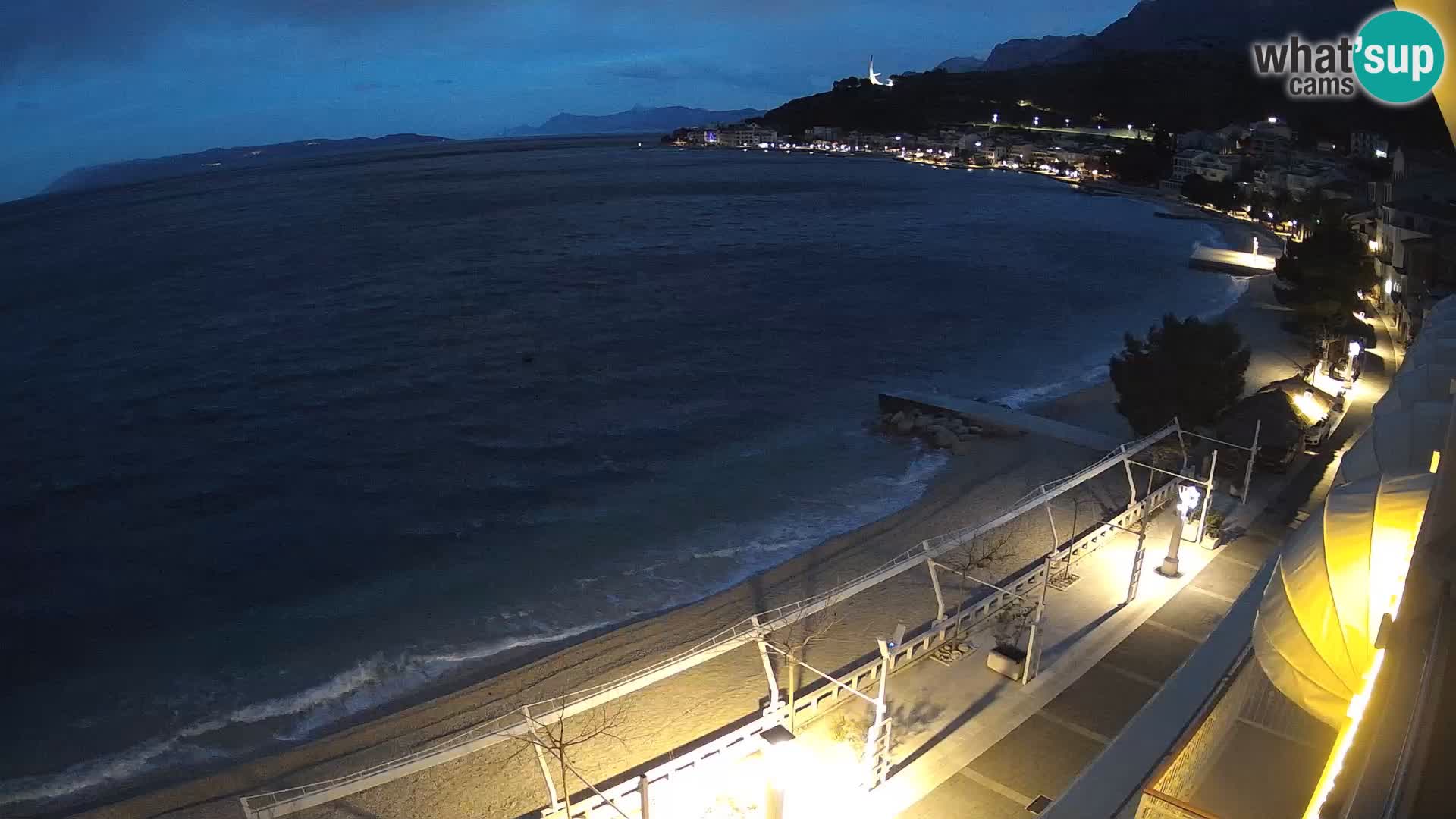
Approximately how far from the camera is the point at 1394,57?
63.4 ft

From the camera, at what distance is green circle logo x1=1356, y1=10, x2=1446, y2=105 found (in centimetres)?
1492

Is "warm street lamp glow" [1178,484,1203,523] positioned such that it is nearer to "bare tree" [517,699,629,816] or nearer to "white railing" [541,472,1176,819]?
"white railing" [541,472,1176,819]

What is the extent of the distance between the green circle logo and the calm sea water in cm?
1138

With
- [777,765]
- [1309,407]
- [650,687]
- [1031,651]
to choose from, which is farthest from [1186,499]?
[777,765]

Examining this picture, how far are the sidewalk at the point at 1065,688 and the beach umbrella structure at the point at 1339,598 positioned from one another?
142 inches

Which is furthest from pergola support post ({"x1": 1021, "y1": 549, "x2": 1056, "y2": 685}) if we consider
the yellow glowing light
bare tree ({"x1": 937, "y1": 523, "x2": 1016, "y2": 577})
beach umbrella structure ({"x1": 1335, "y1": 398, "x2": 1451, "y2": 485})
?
the yellow glowing light

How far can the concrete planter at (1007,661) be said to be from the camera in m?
10.2

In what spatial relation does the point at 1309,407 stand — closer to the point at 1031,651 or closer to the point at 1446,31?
the point at 1031,651

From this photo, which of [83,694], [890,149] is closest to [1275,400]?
[83,694]

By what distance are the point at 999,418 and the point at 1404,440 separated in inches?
509

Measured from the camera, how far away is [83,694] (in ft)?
45.3

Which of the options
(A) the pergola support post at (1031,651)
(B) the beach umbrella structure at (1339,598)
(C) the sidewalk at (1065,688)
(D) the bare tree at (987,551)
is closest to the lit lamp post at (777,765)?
(C) the sidewalk at (1065,688)

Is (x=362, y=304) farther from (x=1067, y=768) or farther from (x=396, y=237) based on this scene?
(x=1067, y=768)

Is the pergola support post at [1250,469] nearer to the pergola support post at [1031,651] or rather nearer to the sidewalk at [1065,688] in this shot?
the sidewalk at [1065,688]
